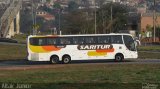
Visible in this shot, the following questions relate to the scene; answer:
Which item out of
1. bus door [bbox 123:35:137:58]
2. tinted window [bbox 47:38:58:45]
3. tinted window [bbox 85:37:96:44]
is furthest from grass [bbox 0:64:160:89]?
bus door [bbox 123:35:137:58]

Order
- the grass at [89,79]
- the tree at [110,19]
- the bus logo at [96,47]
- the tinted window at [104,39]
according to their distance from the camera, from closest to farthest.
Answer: the grass at [89,79]
the bus logo at [96,47]
the tinted window at [104,39]
the tree at [110,19]

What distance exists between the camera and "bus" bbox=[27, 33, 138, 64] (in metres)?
41.1

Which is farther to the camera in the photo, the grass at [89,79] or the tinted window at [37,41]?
the tinted window at [37,41]

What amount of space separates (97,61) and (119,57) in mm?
2416

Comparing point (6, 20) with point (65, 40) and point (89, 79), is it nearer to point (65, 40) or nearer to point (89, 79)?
point (65, 40)

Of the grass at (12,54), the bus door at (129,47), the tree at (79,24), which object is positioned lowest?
the grass at (12,54)

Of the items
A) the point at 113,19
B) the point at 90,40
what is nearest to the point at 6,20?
the point at 113,19

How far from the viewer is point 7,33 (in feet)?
368

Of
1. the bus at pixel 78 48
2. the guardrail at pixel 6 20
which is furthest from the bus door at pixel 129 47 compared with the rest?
the guardrail at pixel 6 20

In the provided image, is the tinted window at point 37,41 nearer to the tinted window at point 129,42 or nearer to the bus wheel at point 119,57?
the bus wheel at point 119,57

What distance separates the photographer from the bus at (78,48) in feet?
135

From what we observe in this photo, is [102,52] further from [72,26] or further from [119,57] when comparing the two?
[72,26]

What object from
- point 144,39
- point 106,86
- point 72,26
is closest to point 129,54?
point 106,86

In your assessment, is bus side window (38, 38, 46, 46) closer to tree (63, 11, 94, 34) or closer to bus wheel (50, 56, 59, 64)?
bus wheel (50, 56, 59, 64)
